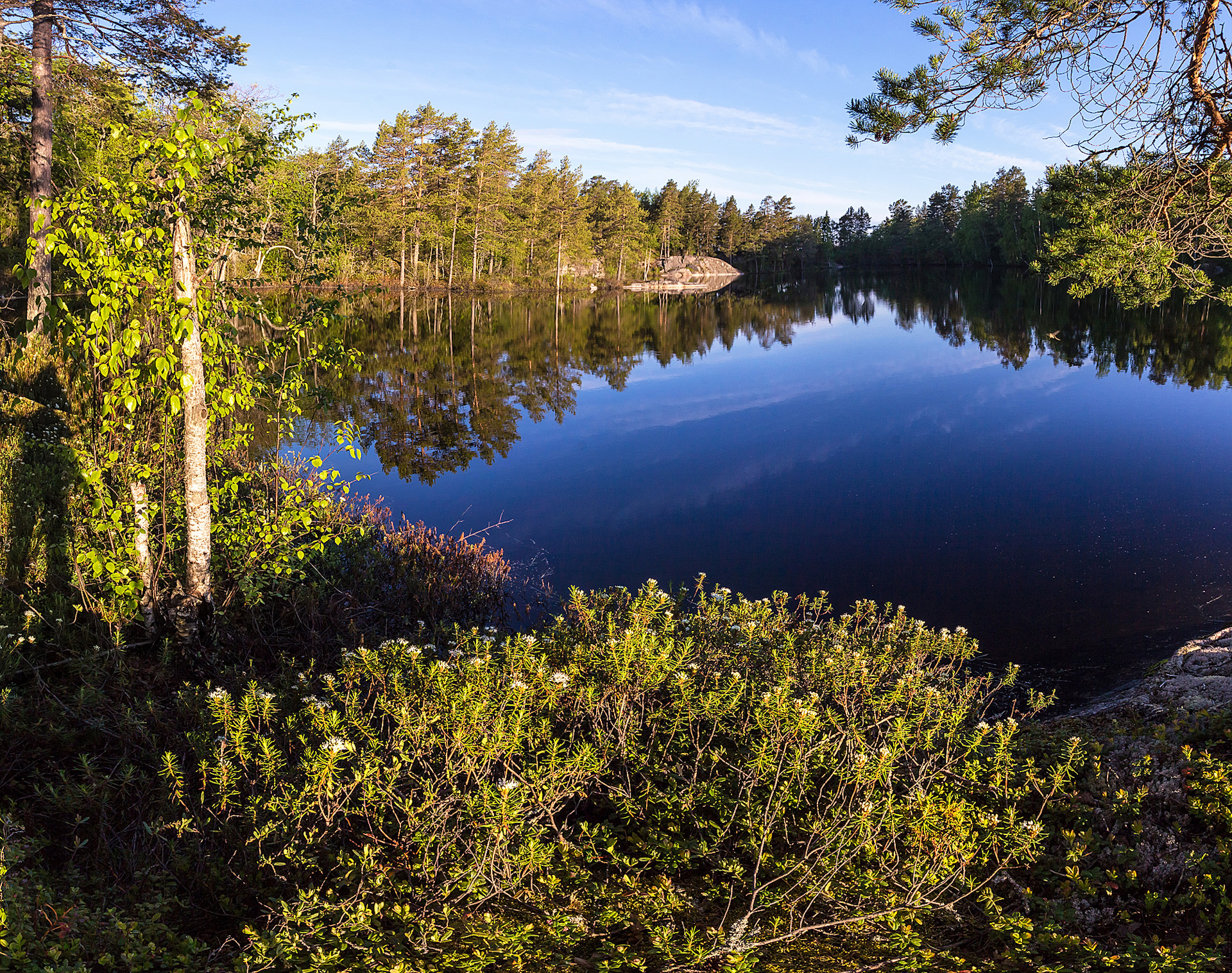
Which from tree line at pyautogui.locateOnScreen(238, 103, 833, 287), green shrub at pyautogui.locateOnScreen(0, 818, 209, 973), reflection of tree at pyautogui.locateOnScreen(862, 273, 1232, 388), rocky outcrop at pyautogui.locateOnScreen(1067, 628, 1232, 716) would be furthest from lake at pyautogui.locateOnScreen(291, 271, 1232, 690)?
tree line at pyautogui.locateOnScreen(238, 103, 833, 287)

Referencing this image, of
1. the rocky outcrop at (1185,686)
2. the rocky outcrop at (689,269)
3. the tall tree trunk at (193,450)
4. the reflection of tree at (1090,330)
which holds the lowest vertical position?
the rocky outcrop at (1185,686)

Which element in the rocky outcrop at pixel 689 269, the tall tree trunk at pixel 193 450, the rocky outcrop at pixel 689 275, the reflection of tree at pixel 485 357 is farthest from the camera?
the rocky outcrop at pixel 689 269

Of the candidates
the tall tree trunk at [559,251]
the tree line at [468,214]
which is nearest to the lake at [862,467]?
the tree line at [468,214]

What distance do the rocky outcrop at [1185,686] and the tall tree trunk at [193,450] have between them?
697cm

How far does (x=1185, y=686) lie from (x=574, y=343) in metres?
29.8

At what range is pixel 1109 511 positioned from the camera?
1180cm

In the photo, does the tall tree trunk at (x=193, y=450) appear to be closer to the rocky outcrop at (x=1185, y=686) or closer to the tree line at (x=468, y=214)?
the rocky outcrop at (x=1185, y=686)

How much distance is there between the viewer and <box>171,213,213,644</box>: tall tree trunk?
478 cm

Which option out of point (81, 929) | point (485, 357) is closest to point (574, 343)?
Answer: point (485, 357)

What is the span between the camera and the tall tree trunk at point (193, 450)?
478cm

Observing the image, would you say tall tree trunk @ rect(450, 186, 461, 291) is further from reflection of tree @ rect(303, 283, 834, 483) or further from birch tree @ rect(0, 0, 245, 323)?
birch tree @ rect(0, 0, 245, 323)

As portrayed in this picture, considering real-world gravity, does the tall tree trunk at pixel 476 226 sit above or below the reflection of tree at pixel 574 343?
above

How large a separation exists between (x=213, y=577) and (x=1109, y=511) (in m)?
13.1

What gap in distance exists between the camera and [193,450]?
17.3ft
